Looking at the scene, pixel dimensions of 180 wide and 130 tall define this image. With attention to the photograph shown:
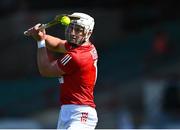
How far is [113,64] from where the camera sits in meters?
23.1

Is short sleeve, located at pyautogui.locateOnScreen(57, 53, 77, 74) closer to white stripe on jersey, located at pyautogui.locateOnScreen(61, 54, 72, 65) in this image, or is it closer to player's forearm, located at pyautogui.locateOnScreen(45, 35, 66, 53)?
white stripe on jersey, located at pyautogui.locateOnScreen(61, 54, 72, 65)

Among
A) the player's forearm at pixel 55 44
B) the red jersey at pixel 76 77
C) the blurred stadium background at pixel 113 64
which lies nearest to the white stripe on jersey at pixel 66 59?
the red jersey at pixel 76 77

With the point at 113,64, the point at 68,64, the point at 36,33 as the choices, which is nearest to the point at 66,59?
the point at 68,64

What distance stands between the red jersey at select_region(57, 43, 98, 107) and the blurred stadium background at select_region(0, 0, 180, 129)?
7779 millimetres

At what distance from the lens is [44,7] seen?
81.2 feet

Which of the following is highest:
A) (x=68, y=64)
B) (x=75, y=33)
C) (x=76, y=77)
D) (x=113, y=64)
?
(x=75, y=33)

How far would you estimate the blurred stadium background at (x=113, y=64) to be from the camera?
20016 mm

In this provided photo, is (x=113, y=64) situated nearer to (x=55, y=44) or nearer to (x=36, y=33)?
(x=55, y=44)

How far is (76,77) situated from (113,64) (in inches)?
539

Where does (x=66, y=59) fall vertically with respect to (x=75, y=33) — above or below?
below

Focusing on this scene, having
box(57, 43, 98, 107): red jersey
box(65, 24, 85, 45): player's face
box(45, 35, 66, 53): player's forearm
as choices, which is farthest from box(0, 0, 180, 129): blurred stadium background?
box(65, 24, 85, 45): player's face

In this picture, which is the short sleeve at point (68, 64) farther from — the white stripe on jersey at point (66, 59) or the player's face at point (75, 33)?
the player's face at point (75, 33)

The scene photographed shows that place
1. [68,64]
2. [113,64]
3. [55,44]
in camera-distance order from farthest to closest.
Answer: [113,64], [55,44], [68,64]

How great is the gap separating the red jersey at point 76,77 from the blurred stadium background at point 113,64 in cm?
778
